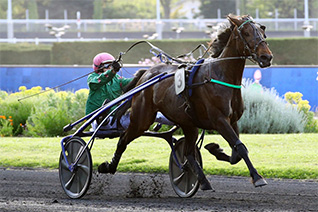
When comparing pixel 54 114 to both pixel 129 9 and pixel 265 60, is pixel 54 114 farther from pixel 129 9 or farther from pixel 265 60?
pixel 129 9

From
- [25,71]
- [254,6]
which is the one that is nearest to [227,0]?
[254,6]

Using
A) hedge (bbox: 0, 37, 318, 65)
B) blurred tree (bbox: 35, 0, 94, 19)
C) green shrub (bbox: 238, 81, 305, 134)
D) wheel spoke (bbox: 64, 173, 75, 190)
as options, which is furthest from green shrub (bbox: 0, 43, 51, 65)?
wheel spoke (bbox: 64, 173, 75, 190)

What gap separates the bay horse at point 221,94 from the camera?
5.32 m

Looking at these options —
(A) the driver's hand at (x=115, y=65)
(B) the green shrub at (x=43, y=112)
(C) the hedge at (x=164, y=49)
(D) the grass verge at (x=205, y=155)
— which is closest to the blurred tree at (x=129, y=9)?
(C) the hedge at (x=164, y=49)

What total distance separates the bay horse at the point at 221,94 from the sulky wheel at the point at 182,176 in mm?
255

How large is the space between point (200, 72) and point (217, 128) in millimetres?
640

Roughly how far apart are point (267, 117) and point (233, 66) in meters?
6.66

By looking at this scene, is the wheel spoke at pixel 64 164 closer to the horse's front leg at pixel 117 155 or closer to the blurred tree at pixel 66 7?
the horse's front leg at pixel 117 155

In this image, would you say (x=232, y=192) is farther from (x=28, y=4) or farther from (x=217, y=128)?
(x=28, y=4)

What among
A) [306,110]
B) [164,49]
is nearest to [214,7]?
[164,49]

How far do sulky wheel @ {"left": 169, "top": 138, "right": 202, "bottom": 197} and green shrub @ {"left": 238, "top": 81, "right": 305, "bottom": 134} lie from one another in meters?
5.51

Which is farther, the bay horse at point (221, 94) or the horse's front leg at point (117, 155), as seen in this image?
the horse's front leg at point (117, 155)

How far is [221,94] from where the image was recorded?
5469mm

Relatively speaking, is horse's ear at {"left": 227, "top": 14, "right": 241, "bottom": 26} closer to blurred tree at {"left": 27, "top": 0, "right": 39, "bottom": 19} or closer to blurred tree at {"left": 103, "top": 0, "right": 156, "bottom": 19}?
blurred tree at {"left": 27, "top": 0, "right": 39, "bottom": 19}
